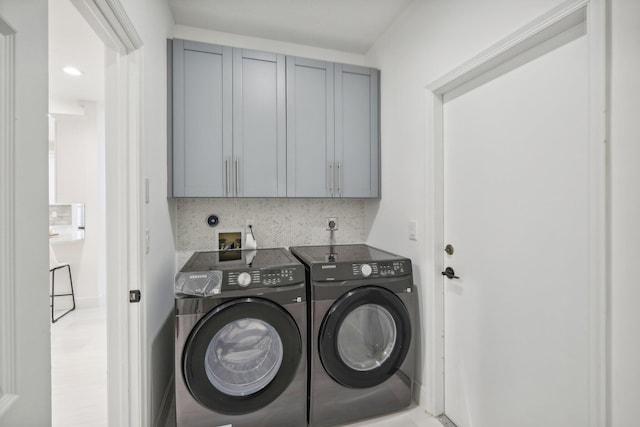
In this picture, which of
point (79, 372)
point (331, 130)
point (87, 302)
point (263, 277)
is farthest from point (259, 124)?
point (87, 302)

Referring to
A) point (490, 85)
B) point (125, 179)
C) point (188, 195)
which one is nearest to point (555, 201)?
point (490, 85)

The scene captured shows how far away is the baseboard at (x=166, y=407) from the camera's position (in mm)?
1677

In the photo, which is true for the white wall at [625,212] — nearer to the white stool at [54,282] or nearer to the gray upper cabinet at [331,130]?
the gray upper cabinet at [331,130]

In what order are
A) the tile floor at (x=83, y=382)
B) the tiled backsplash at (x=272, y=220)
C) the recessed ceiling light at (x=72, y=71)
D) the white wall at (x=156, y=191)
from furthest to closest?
the recessed ceiling light at (x=72, y=71) < the tiled backsplash at (x=272, y=220) < the tile floor at (x=83, y=382) < the white wall at (x=156, y=191)

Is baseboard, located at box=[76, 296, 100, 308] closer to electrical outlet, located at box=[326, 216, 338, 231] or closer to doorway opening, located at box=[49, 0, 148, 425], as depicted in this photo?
doorway opening, located at box=[49, 0, 148, 425]

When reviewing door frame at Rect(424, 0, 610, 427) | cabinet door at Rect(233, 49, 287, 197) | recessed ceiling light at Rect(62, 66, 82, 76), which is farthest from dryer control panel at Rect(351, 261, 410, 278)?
recessed ceiling light at Rect(62, 66, 82, 76)

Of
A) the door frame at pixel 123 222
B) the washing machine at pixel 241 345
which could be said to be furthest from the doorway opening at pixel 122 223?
the washing machine at pixel 241 345

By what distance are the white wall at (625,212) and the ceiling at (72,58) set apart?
8.36ft

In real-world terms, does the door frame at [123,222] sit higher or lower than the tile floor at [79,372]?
higher

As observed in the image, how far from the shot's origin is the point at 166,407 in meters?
1.82

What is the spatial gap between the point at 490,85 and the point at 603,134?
0.66 m

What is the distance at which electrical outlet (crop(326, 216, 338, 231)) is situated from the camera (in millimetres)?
2564

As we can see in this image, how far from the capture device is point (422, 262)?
1877mm

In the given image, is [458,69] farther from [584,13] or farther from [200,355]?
[200,355]
